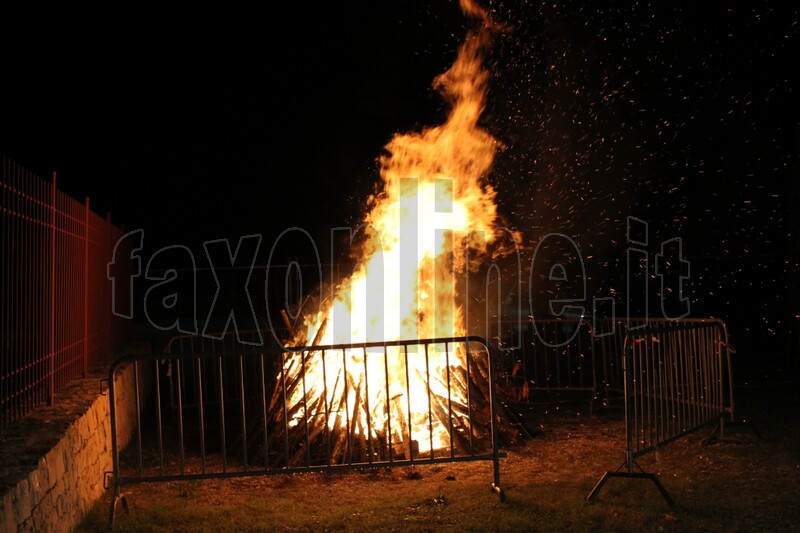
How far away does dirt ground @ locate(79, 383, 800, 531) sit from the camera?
5.68 m

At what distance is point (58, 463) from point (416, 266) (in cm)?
488

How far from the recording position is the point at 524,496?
6.31 meters

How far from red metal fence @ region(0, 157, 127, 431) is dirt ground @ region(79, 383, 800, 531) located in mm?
1270

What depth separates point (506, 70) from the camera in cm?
1119

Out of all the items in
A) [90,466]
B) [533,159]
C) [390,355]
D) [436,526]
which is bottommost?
[436,526]

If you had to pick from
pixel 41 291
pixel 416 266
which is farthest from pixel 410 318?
pixel 41 291

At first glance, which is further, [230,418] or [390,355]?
[230,418]

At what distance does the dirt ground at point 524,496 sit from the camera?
568 cm

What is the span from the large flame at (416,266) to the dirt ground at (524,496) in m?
0.89

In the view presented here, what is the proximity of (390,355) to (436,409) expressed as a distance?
974 mm

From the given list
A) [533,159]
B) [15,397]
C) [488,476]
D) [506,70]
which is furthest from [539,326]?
[15,397]

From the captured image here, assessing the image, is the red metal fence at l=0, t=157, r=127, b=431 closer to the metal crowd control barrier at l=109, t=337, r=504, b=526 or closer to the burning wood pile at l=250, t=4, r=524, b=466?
the metal crowd control barrier at l=109, t=337, r=504, b=526

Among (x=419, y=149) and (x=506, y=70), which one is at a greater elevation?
(x=506, y=70)

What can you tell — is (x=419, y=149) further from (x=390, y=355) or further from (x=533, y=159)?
(x=533, y=159)
